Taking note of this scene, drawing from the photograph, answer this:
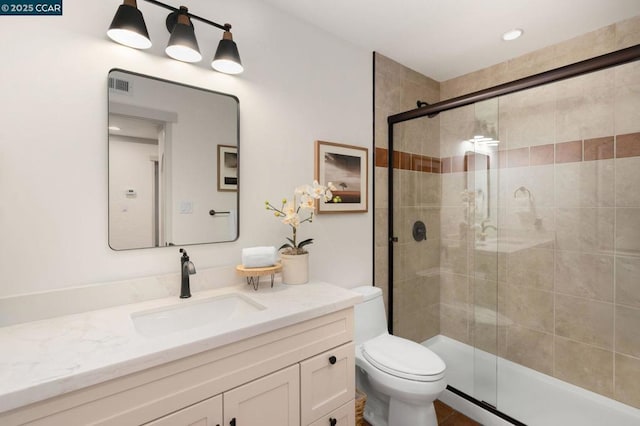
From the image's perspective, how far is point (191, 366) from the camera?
3.10 ft

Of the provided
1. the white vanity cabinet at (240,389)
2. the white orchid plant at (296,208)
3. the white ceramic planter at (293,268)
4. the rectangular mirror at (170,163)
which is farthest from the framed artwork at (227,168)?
the white vanity cabinet at (240,389)

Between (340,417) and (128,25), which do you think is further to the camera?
(340,417)

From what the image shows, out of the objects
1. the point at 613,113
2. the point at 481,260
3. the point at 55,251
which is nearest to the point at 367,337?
the point at 481,260

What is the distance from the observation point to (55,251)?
3.80 ft

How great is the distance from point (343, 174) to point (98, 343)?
1573 mm

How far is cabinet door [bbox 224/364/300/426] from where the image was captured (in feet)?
3.39

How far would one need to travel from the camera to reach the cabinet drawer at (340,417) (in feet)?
4.21

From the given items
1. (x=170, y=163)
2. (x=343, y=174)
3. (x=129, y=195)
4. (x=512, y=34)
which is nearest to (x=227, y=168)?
(x=170, y=163)

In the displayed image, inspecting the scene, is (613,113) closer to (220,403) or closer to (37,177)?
(220,403)

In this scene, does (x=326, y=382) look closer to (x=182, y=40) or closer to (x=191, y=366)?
(x=191, y=366)

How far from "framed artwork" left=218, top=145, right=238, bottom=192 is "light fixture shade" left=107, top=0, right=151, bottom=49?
0.56 m

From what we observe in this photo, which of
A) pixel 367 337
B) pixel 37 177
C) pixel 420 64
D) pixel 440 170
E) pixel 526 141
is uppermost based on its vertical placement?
pixel 420 64

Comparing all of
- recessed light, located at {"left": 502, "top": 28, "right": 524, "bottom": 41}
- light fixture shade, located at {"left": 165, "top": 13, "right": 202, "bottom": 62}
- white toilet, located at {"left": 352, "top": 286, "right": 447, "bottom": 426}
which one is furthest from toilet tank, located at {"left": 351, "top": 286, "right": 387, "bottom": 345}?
recessed light, located at {"left": 502, "top": 28, "right": 524, "bottom": 41}

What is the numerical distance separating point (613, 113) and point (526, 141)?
482 mm
